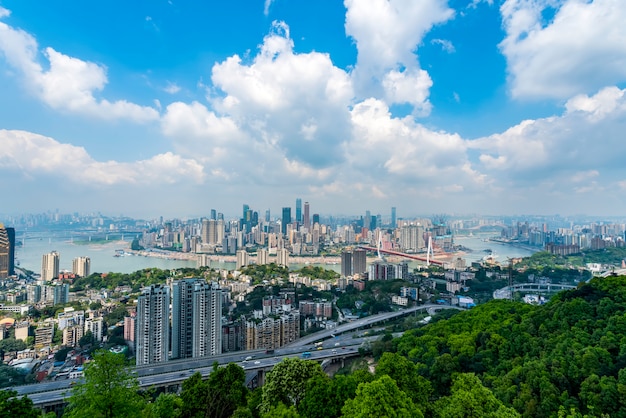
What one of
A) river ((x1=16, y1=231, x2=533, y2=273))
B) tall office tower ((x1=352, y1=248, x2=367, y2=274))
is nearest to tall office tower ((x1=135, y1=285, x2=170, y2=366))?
tall office tower ((x1=352, y1=248, x2=367, y2=274))

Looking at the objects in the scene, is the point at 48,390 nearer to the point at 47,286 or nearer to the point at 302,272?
the point at 47,286

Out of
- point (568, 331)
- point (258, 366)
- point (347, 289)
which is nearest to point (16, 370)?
point (258, 366)

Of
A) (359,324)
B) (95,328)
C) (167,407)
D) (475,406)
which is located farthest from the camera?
(359,324)

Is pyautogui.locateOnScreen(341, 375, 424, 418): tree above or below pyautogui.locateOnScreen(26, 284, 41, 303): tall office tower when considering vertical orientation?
above

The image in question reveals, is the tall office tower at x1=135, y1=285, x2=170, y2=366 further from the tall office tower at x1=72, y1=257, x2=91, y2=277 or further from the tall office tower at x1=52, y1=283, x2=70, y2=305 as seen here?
the tall office tower at x1=72, y1=257, x2=91, y2=277

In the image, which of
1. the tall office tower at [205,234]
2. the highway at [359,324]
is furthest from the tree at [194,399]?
the tall office tower at [205,234]

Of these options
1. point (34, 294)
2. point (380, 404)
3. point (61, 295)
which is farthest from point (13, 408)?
point (34, 294)

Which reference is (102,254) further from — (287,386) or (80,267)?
(287,386)

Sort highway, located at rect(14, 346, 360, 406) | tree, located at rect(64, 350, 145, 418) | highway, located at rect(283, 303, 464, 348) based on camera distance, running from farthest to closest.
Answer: highway, located at rect(283, 303, 464, 348) → highway, located at rect(14, 346, 360, 406) → tree, located at rect(64, 350, 145, 418)
